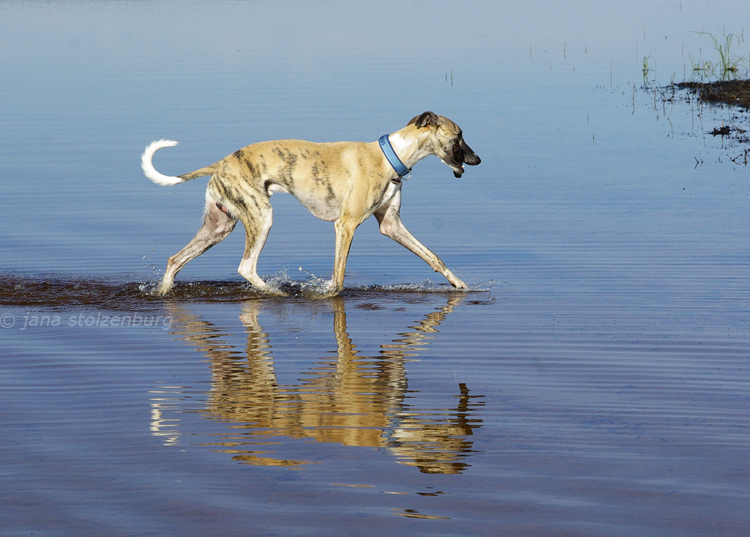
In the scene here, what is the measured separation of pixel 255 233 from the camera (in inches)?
351

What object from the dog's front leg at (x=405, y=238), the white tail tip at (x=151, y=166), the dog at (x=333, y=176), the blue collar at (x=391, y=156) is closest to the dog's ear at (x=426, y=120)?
the dog at (x=333, y=176)

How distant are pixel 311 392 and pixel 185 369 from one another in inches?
39.1

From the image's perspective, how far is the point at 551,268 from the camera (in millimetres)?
9539

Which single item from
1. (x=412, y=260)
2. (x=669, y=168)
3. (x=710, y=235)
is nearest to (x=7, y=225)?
(x=412, y=260)

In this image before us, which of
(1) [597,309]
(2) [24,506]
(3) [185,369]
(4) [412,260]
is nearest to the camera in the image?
(2) [24,506]

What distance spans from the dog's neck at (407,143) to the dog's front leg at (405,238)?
37 cm

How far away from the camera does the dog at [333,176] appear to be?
28.8 feet

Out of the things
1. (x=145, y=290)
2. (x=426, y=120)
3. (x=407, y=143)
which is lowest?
(x=145, y=290)

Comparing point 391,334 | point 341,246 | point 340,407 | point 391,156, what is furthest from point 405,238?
point 340,407

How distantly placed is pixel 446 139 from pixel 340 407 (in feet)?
12.1

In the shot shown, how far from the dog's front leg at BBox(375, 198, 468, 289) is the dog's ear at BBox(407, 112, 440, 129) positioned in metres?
0.63

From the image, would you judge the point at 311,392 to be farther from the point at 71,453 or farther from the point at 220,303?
the point at 220,303

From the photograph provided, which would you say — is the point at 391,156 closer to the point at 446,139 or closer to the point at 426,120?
the point at 426,120

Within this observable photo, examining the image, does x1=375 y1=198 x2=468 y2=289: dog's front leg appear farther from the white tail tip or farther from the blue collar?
the white tail tip
